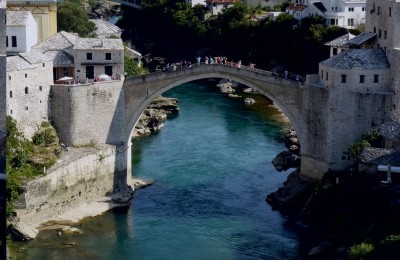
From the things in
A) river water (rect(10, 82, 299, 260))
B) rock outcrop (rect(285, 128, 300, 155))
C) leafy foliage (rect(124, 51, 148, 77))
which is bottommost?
river water (rect(10, 82, 299, 260))

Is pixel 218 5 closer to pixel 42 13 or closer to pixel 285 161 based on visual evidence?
pixel 42 13

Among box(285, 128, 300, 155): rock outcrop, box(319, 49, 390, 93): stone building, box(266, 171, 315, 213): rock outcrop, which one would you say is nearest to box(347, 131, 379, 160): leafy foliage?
box(319, 49, 390, 93): stone building

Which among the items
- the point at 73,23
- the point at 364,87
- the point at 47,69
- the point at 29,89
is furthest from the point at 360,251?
the point at 73,23

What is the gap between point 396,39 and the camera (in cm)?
2977

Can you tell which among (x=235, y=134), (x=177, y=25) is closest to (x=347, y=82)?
(x=235, y=134)

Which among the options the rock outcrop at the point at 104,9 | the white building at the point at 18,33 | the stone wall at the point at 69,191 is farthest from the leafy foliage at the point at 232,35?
the stone wall at the point at 69,191

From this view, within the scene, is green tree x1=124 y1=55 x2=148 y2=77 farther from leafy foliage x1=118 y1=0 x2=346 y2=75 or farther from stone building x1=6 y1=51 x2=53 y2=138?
leafy foliage x1=118 y1=0 x2=346 y2=75

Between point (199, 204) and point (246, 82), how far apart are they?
477cm

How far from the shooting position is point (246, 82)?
108ft

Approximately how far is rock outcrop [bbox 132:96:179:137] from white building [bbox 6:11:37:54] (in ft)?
27.3

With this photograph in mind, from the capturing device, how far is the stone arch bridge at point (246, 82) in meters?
30.2

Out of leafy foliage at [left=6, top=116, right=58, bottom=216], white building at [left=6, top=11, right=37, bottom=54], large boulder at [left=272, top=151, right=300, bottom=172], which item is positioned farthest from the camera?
large boulder at [left=272, top=151, right=300, bottom=172]

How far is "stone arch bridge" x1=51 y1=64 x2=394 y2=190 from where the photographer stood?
99.0 ft

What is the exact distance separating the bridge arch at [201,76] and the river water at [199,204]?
2.82 metres
